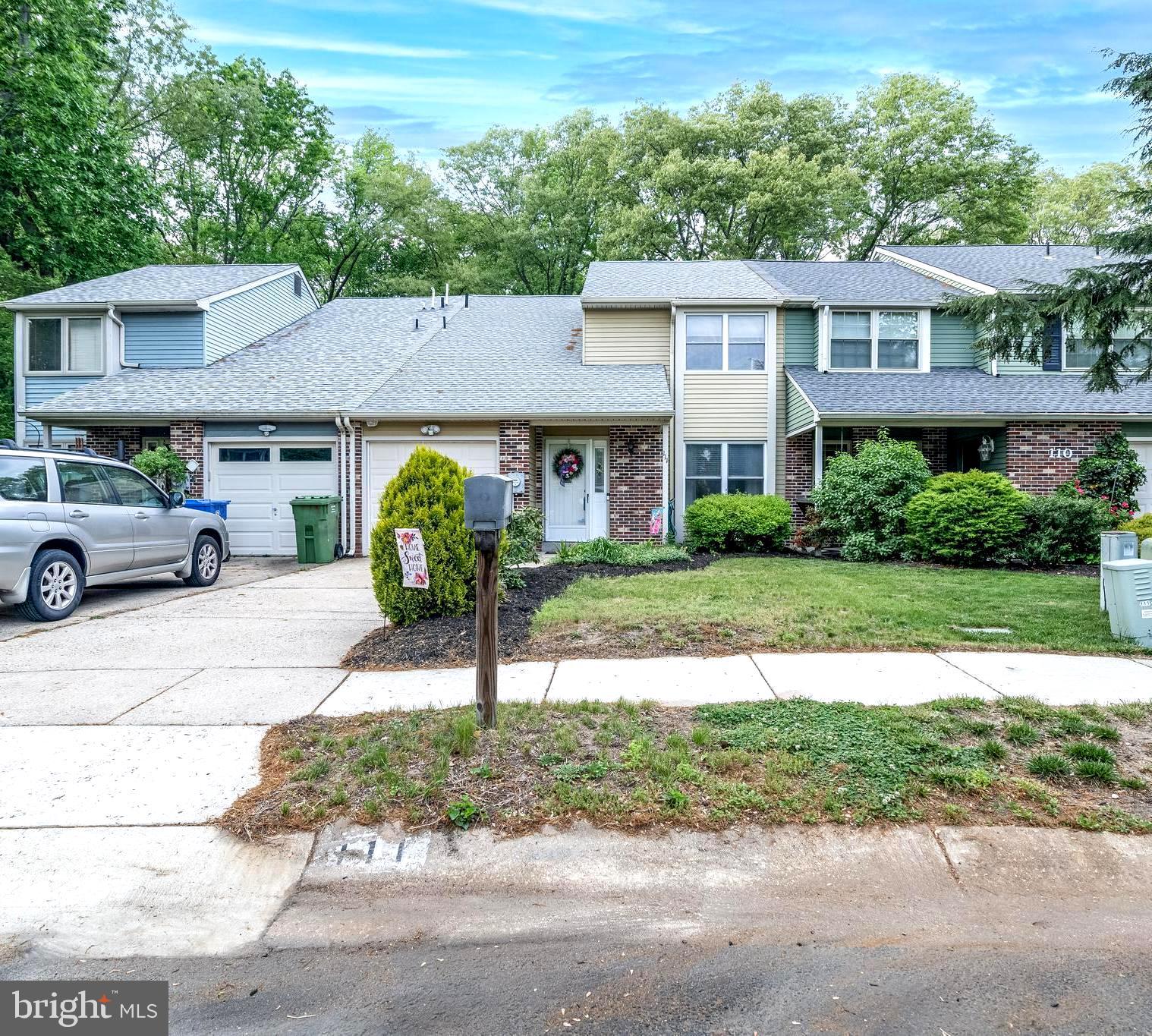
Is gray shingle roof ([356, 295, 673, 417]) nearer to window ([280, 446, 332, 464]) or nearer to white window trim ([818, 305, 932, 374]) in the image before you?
window ([280, 446, 332, 464])

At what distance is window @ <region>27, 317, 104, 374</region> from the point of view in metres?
16.6

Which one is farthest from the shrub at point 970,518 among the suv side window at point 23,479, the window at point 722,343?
the suv side window at point 23,479

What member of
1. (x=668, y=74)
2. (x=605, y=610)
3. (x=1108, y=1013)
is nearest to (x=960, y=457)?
(x=668, y=74)

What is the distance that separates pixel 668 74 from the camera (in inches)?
558

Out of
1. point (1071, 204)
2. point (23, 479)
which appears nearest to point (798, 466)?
point (23, 479)

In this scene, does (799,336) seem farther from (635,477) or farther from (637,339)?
(635,477)

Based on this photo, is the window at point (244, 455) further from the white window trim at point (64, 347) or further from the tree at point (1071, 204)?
the tree at point (1071, 204)

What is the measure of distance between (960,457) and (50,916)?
53.8 feet

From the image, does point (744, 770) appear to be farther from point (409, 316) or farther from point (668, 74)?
point (409, 316)

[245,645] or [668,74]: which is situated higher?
[668,74]

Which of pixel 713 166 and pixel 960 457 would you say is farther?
pixel 713 166

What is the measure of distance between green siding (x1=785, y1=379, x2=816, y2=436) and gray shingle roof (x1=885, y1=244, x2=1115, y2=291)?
4.67 m

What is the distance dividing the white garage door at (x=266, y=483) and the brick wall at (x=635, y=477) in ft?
17.9

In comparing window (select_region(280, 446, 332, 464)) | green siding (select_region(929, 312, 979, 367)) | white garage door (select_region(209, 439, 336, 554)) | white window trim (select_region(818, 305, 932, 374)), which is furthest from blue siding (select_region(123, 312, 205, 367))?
green siding (select_region(929, 312, 979, 367))
